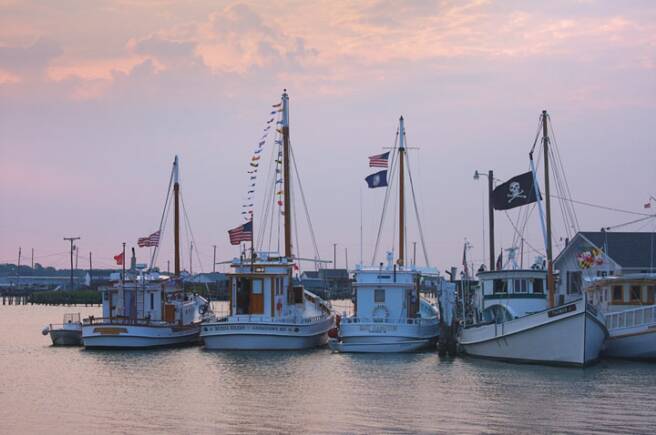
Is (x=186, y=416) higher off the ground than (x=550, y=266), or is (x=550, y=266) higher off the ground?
(x=550, y=266)

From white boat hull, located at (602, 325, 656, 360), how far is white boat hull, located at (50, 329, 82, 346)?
1121 inches

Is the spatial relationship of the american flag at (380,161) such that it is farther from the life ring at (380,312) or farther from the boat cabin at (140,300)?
the boat cabin at (140,300)

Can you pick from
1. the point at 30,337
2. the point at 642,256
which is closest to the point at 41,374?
the point at 30,337

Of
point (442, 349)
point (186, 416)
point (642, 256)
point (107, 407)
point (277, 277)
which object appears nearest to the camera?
point (186, 416)

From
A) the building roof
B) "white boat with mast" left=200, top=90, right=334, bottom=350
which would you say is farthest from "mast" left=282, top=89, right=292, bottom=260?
the building roof

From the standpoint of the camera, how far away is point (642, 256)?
200 ft

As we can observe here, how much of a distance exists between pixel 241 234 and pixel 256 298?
3751 millimetres

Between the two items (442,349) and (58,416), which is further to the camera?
(442,349)

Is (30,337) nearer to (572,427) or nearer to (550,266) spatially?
(550,266)

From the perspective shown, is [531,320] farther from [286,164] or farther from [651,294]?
[286,164]

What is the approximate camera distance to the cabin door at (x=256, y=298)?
53.2m

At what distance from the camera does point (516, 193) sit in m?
48.0

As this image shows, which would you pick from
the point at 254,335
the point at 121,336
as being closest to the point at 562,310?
the point at 254,335

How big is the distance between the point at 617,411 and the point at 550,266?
1314 cm
